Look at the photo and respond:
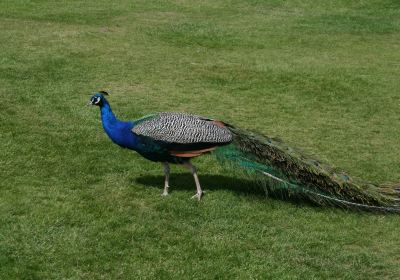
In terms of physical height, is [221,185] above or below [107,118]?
below

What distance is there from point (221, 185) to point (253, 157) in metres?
1.03

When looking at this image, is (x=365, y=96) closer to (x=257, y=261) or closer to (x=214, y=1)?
(x=257, y=261)

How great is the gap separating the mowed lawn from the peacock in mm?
275

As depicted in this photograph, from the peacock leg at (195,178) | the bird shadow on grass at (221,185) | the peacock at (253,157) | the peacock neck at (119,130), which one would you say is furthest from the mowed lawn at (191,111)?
the peacock neck at (119,130)

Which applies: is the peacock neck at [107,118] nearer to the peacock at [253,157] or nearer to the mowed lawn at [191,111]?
the peacock at [253,157]

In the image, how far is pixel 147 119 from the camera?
→ 9.12 metres

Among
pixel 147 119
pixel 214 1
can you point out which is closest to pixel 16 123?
pixel 147 119

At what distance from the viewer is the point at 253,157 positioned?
9094 millimetres

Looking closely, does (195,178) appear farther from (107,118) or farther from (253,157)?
(107,118)

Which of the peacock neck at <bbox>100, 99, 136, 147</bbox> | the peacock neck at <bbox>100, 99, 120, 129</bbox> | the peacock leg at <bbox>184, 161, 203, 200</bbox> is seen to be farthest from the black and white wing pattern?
the peacock leg at <bbox>184, 161, 203, 200</bbox>

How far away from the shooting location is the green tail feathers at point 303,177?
8914 millimetres

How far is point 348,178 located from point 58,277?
12.9ft

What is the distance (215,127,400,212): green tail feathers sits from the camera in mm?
8914

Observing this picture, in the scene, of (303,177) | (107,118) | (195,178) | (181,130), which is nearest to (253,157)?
(303,177)
